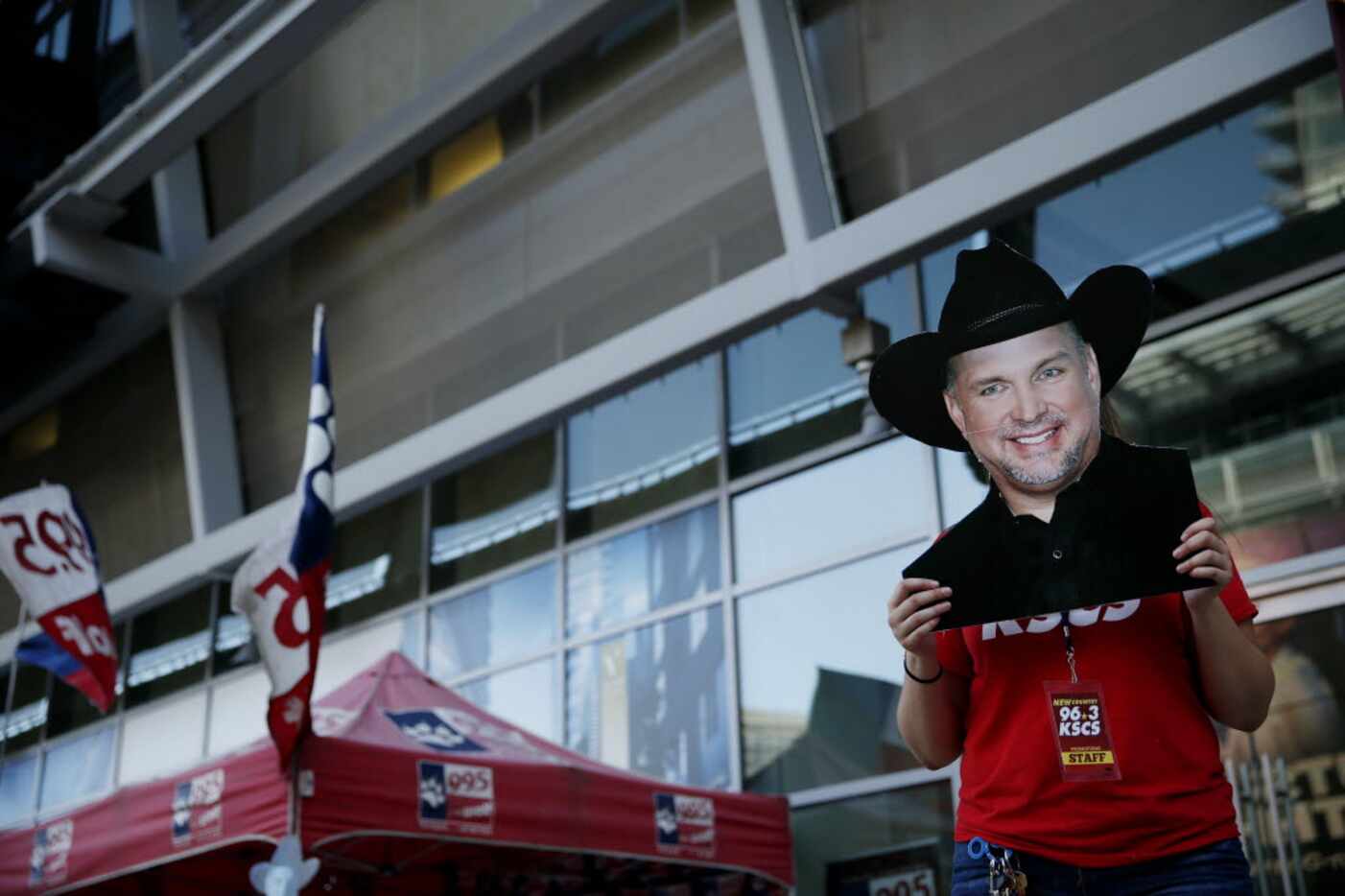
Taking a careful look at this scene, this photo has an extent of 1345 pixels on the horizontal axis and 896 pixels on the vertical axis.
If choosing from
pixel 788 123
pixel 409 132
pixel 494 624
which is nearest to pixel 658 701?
pixel 494 624

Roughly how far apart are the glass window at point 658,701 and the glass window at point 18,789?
21.3ft

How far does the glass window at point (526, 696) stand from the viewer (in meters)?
9.72

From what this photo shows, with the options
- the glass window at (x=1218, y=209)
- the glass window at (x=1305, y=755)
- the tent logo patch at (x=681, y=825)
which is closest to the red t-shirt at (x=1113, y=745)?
the glass window at (x=1305, y=755)

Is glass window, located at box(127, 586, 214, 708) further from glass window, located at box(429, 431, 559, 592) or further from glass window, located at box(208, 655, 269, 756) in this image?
glass window, located at box(429, 431, 559, 592)

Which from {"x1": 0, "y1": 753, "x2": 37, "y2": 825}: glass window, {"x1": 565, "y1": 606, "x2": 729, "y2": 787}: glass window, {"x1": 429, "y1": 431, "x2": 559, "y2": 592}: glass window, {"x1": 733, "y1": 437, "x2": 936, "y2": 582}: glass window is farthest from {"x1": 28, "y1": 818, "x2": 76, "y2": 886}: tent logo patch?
{"x1": 0, "y1": 753, "x2": 37, "y2": 825}: glass window

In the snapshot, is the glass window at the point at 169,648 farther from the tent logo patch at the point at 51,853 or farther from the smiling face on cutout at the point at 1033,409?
the smiling face on cutout at the point at 1033,409

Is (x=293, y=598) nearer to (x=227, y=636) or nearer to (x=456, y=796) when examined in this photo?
(x=456, y=796)

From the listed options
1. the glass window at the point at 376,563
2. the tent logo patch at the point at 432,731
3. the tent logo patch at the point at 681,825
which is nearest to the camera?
the tent logo patch at the point at 432,731

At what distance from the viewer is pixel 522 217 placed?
962 cm

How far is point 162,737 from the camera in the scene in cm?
1231

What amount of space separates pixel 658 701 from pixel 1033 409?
7.02 metres

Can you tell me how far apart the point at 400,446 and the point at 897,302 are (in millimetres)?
3436

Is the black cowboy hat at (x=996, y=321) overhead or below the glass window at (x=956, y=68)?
below

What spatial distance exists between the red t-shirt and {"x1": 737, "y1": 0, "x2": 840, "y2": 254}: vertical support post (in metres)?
5.60
